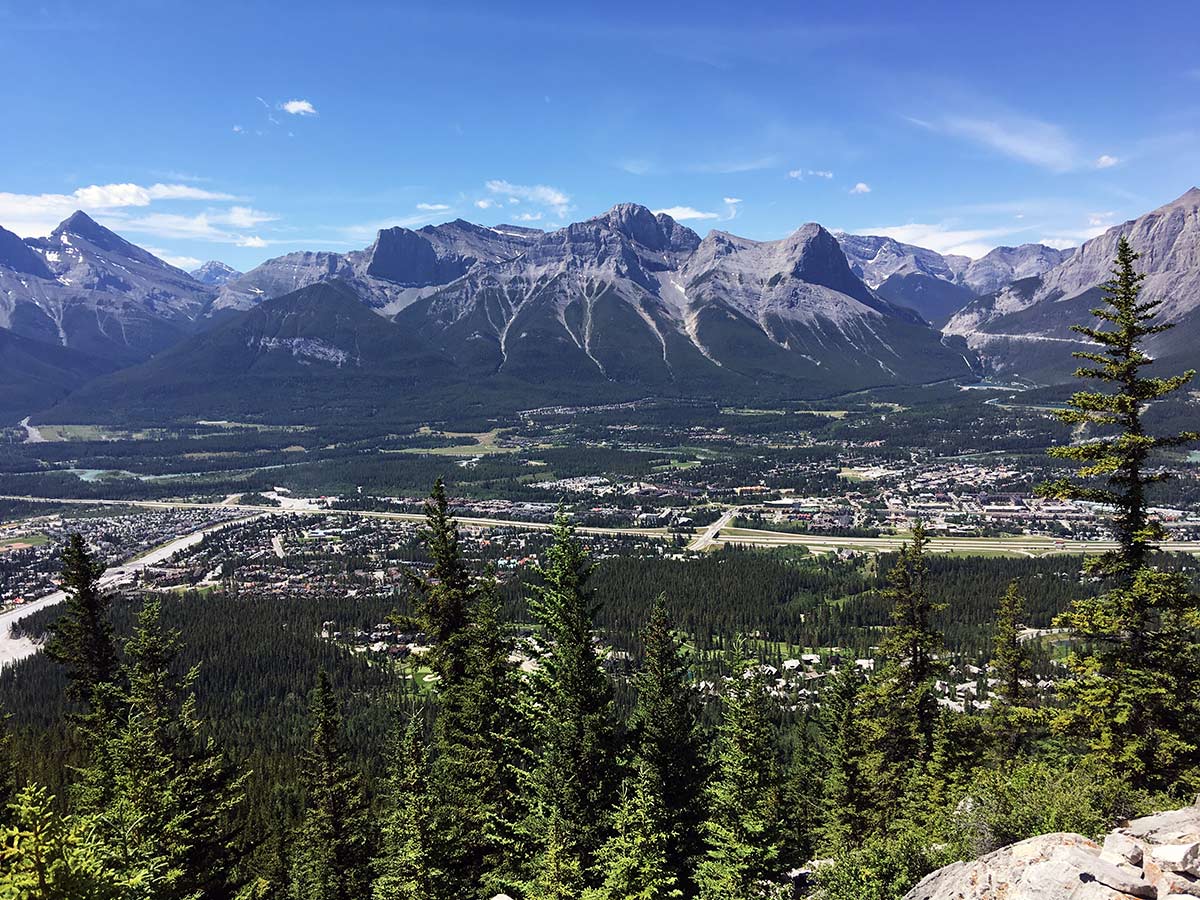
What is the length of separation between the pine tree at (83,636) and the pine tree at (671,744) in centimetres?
2495

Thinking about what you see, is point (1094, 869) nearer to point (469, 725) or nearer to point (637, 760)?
point (637, 760)

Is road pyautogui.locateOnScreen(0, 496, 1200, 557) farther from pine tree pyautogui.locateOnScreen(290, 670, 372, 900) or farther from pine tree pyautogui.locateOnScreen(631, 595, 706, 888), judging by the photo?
pine tree pyautogui.locateOnScreen(631, 595, 706, 888)

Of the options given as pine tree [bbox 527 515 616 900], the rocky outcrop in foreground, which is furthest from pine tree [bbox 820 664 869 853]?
the rocky outcrop in foreground

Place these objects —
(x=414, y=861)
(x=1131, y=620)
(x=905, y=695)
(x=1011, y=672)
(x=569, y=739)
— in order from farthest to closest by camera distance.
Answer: (x=1011, y=672) < (x=905, y=695) < (x=414, y=861) < (x=569, y=739) < (x=1131, y=620)

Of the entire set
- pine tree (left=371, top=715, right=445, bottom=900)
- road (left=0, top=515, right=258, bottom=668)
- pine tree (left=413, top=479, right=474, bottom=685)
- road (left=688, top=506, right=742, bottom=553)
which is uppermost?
pine tree (left=413, top=479, right=474, bottom=685)

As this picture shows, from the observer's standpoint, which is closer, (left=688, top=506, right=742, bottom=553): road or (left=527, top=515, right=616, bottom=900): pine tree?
(left=527, top=515, right=616, bottom=900): pine tree

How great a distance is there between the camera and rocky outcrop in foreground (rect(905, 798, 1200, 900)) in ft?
38.1

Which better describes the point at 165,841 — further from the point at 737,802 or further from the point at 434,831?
the point at 737,802

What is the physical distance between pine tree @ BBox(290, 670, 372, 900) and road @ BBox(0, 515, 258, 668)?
56022 mm

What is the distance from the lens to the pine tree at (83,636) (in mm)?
30625

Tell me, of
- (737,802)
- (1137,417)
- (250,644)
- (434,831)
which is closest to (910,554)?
(1137,417)

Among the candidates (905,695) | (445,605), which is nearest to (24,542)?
(445,605)

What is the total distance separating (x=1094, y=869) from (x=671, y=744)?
1123cm

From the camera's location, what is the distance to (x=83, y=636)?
3098 centimetres
